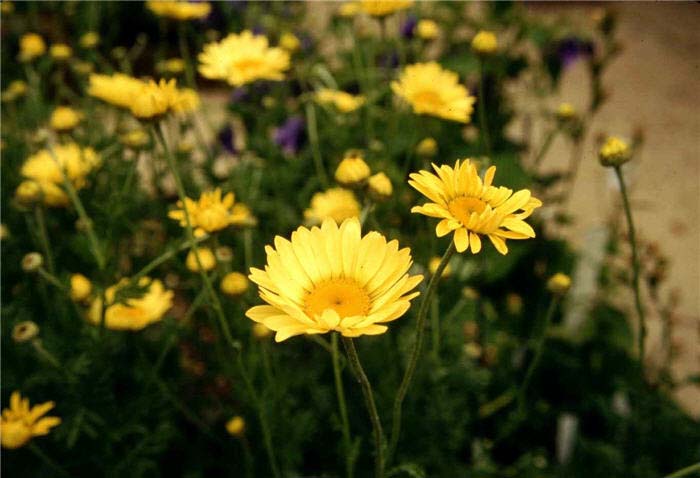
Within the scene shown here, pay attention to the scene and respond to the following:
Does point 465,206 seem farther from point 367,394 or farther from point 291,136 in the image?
point 291,136

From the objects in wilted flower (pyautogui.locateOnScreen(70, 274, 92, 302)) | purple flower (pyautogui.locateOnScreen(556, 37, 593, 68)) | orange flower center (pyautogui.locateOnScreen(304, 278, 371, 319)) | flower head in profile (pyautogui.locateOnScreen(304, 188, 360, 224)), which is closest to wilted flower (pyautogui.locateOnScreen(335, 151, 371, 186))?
flower head in profile (pyautogui.locateOnScreen(304, 188, 360, 224))

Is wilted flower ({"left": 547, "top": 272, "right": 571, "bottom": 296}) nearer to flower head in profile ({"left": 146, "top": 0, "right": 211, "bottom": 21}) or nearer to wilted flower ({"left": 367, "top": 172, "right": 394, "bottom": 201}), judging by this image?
wilted flower ({"left": 367, "top": 172, "right": 394, "bottom": 201})

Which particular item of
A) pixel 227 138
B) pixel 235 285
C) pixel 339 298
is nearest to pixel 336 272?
pixel 339 298

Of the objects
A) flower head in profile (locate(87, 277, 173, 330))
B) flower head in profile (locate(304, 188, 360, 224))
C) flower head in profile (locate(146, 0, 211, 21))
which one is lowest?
flower head in profile (locate(87, 277, 173, 330))

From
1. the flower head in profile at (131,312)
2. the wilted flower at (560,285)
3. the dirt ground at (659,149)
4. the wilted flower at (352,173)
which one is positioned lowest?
the dirt ground at (659,149)

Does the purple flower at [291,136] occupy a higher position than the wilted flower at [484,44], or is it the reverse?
the wilted flower at [484,44]

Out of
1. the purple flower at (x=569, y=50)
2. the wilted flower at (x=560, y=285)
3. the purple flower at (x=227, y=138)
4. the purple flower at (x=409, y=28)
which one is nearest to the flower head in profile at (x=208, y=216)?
the wilted flower at (x=560, y=285)

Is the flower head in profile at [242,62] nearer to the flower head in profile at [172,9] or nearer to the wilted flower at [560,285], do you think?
the flower head in profile at [172,9]
